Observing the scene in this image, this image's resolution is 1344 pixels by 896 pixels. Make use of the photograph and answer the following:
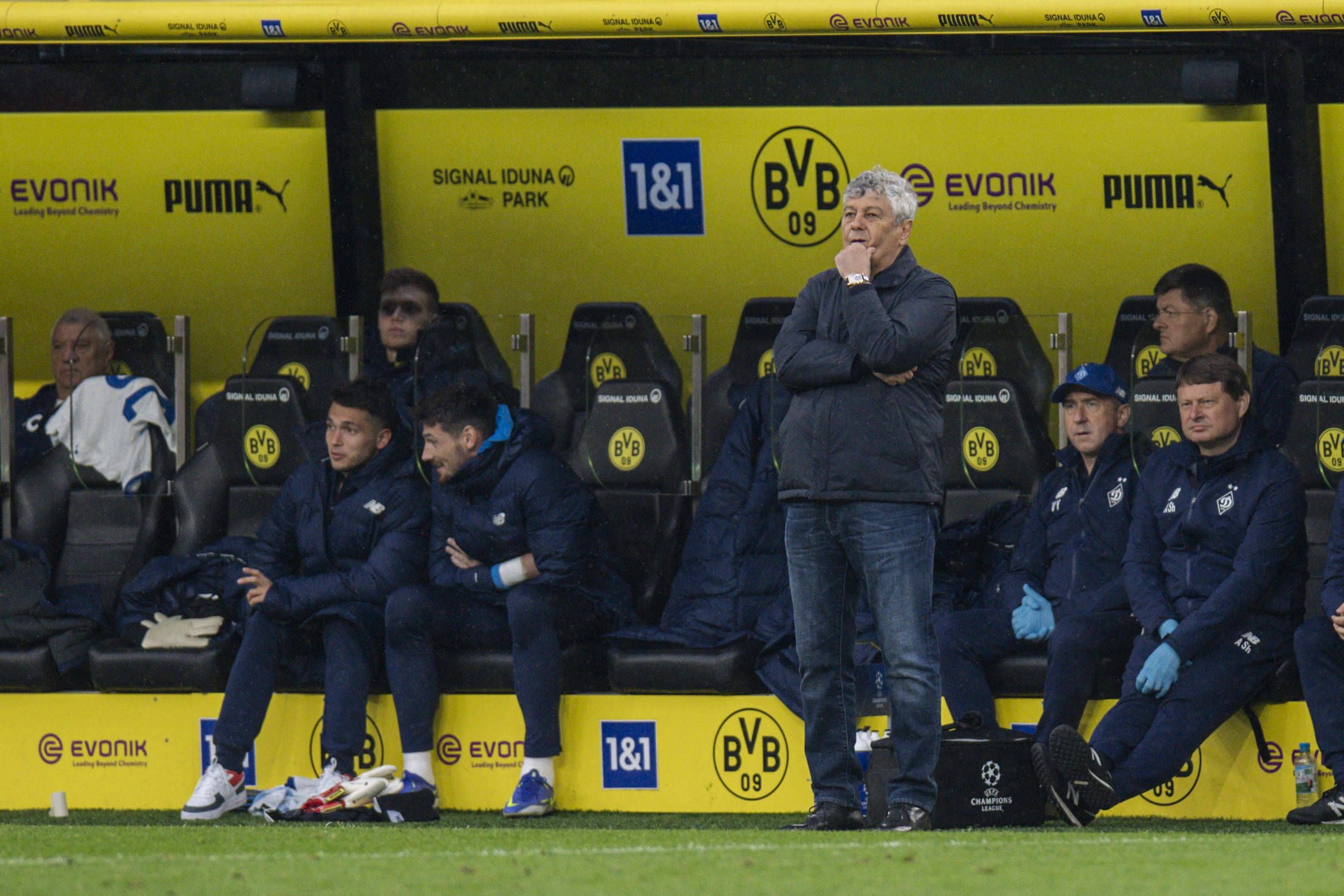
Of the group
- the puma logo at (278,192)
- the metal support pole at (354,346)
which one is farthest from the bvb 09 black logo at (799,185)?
the puma logo at (278,192)

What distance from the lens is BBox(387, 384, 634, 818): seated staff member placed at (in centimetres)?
695

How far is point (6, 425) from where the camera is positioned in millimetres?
8352

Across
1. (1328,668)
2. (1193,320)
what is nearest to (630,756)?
(1328,668)

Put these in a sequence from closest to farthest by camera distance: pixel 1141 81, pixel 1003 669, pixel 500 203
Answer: pixel 1003 669 → pixel 1141 81 → pixel 500 203

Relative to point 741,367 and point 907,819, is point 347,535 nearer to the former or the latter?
point 741,367

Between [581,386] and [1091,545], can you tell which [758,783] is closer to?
[1091,545]

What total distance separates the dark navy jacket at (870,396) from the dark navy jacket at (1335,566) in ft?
4.79

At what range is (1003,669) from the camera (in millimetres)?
6820

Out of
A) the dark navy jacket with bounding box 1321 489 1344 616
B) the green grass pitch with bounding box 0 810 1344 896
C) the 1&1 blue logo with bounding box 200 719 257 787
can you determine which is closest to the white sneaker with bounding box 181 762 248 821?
the 1&1 blue logo with bounding box 200 719 257 787

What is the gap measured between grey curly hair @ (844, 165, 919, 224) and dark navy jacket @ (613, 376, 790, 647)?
5.15ft

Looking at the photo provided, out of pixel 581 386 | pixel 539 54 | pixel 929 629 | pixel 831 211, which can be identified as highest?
pixel 539 54

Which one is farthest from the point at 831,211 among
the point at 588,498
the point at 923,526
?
the point at 923,526

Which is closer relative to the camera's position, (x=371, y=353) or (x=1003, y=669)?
(x=1003, y=669)

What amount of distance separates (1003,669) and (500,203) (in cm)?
296
